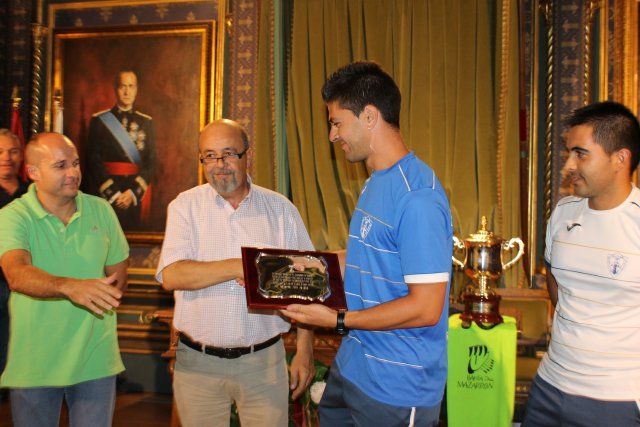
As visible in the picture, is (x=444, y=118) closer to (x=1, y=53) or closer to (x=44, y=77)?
(x=44, y=77)

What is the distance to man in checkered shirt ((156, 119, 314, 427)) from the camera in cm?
256

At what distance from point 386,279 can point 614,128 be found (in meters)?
0.99

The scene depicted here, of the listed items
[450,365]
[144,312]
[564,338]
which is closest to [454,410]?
[450,365]

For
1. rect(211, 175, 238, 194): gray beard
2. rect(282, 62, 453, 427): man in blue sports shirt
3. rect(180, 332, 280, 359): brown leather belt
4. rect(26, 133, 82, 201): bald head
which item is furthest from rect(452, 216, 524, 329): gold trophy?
rect(26, 133, 82, 201): bald head

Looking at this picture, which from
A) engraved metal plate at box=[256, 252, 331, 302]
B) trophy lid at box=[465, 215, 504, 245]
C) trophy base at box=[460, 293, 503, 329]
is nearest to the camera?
engraved metal plate at box=[256, 252, 331, 302]

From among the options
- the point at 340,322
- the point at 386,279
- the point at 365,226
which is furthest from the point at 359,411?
the point at 365,226

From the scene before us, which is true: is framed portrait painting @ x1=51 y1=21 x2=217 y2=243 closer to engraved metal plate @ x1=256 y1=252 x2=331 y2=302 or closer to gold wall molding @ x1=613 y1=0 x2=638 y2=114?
gold wall molding @ x1=613 y1=0 x2=638 y2=114

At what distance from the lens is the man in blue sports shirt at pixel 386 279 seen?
6.09ft

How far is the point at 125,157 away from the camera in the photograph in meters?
5.50

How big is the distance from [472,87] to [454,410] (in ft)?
7.45

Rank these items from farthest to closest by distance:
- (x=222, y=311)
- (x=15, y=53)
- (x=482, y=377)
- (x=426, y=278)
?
(x=15, y=53) < (x=482, y=377) < (x=222, y=311) < (x=426, y=278)

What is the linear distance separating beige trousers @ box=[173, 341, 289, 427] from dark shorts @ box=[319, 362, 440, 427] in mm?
466

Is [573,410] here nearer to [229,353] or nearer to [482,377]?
[229,353]

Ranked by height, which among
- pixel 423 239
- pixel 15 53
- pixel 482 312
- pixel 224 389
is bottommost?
pixel 224 389
